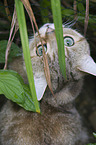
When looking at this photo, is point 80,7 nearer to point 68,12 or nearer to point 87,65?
point 68,12

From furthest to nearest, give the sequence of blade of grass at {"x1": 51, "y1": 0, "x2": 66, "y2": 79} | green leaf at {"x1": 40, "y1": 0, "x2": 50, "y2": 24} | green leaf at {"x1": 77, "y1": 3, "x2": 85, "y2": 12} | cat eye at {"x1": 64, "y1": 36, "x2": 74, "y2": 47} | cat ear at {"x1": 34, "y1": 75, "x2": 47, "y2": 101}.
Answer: green leaf at {"x1": 40, "y1": 0, "x2": 50, "y2": 24}
green leaf at {"x1": 77, "y1": 3, "x2": 85, "y2": 12}
cat eye at {"x1": 64, "y1": 36, "x2": 74, "y2": 47}
cat ear at {"x1": 34, "y1": 75, "x2": 47, "y2": 101}
blade of grass at {"x1": 51, "y1": 0, "x2": 66, "y2": 79}

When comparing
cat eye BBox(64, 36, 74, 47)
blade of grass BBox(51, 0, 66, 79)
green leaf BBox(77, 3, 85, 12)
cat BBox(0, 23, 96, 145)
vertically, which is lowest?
cat BBox(0, 23, 96, 145)

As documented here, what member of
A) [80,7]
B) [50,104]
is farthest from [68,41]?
[50,104]

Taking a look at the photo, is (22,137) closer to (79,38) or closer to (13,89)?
(13,89)

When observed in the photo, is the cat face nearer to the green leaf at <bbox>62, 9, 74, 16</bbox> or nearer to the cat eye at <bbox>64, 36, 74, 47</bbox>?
the cat eye at <bbox>64, 36, 74, 47</bbox>

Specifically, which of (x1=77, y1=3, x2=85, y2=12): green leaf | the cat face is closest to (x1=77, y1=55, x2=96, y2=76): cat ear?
the cat face

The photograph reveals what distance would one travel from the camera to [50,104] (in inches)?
74.2

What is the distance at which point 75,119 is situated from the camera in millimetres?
2102

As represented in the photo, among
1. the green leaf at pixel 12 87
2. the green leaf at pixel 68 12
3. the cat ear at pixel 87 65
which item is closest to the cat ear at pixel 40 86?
the green leaf at pixel 12 87

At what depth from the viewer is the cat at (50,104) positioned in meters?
1.64

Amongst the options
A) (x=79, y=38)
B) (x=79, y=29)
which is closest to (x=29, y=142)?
(x=79, y=38)

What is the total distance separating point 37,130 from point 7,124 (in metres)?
0.33

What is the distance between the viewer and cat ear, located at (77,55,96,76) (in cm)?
157

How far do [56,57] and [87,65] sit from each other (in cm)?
31
